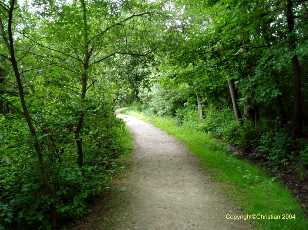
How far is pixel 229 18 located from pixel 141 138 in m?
8.06

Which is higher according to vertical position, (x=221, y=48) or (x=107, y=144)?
(x=221, y=48)

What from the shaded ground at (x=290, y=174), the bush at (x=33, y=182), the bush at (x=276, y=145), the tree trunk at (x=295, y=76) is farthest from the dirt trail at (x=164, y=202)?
the tree trunk at (x=295, y=76)

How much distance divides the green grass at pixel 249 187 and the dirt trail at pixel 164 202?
32cm

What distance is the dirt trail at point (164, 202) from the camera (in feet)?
20.6

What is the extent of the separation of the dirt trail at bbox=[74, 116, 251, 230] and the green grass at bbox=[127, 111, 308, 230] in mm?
319

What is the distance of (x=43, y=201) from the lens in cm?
603

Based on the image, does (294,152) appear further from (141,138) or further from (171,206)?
(141,138)

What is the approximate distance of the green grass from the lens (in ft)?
20.8

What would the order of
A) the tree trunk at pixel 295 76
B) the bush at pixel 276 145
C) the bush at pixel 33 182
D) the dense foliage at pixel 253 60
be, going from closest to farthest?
1. the bush at pixel 33 182
2. the tree trunk at pixel 295 76
3. the dense foliage at pixel 253 60
4. the bush at pixel 276 145

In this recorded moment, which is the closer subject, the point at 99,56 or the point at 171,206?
the point at 171,206

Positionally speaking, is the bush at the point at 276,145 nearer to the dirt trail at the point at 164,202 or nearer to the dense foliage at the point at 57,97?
the dirt trail at the point at 164,202

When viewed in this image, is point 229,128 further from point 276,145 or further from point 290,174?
point 290,174

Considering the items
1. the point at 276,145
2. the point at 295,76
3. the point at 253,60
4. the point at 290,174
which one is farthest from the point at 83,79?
the point at 276,145

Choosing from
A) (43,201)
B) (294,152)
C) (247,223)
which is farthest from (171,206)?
(294,152)
